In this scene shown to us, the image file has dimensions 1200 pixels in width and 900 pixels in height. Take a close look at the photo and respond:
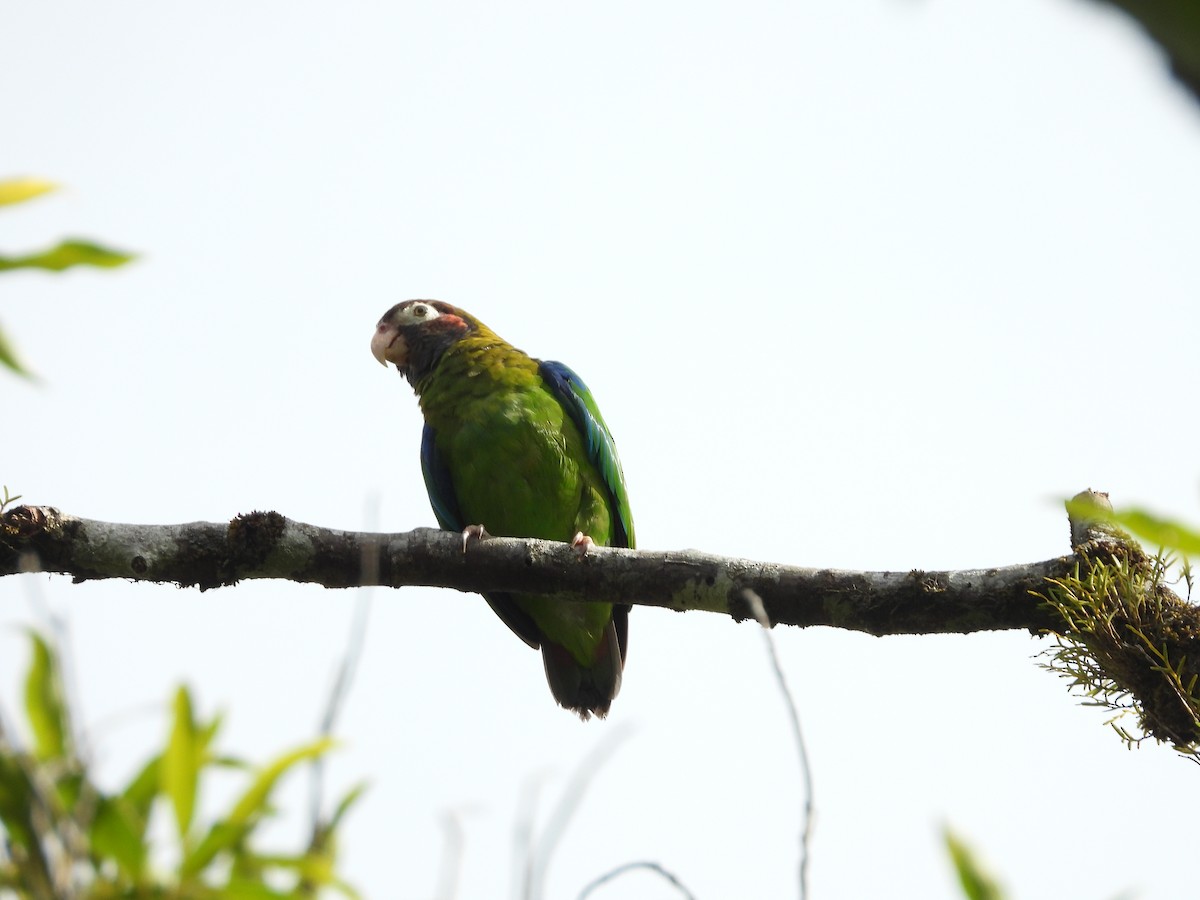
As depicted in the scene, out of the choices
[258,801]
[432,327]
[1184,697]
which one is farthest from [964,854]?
[432,327]

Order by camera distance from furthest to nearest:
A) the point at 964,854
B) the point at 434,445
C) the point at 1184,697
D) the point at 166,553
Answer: the point at 434,445 → the point at 166,553 → the point at 1184,697 → the point at 964,854

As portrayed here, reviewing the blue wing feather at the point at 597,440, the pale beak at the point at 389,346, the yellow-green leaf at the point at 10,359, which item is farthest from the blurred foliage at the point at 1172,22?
the pale beak at the point at 389,346

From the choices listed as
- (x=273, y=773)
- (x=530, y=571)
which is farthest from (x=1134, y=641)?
(x=273, y=773)

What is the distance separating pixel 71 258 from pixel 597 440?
3.90 m

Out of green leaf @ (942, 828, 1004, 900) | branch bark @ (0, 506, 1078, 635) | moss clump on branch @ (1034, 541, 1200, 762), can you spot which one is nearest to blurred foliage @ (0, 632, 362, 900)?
green leaf @ (942, 828, 1004, 900)

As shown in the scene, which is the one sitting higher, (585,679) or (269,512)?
(269,512)

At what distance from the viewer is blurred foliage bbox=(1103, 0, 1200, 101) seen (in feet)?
3.01

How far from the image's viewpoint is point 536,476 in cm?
536

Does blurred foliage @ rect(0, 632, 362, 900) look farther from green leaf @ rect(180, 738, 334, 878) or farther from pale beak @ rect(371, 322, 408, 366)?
pale beak @ rect(371, 322, 408, 366)

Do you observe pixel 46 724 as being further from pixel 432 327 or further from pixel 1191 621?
pixel 432 327

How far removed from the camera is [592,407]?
5.83 metres

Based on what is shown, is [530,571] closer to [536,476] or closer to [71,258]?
[536,476]

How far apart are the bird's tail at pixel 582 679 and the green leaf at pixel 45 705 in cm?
419

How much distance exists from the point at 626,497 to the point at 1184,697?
294 cm
